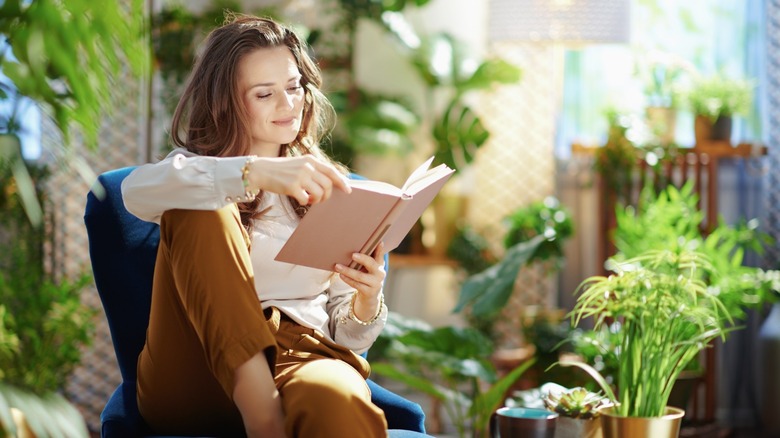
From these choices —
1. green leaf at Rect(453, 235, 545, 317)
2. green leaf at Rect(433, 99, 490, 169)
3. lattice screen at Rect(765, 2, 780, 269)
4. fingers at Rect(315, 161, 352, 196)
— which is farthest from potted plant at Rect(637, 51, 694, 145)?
fingers at Rect(315, 161, 352, 196)

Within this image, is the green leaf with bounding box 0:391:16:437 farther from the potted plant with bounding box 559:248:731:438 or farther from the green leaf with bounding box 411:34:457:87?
the green leaf with bounding box 411:34:457:87

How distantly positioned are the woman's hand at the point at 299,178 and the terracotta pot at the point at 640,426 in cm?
83

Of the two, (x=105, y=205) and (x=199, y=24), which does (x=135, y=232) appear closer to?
(x=105, y=205)

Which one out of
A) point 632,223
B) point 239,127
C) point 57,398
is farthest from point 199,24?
point 57,398

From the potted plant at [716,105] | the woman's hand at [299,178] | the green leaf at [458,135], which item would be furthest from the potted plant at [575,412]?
the potted plant at [716,105]

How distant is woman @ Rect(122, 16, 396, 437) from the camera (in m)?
1.56

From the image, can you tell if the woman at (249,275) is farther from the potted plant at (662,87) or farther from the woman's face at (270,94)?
the potted plant at (662,87)

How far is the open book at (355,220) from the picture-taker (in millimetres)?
1646

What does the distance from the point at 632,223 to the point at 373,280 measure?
1.78 metres

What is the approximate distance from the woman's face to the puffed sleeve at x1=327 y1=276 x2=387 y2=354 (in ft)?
1.06

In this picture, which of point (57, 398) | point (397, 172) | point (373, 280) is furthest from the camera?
point (397, 172)

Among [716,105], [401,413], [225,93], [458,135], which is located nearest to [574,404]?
[401,413]

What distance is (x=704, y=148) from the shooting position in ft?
13.0

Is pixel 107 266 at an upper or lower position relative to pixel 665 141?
lower
